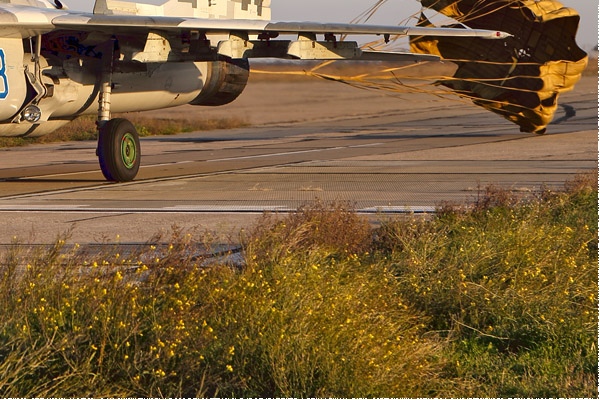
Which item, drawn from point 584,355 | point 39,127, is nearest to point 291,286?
point 584,355

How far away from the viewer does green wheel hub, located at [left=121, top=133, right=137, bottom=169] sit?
17906mm

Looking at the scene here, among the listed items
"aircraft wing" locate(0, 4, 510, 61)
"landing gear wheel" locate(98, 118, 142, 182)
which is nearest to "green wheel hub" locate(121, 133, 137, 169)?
"landing gear wheel" locate(98, 118, 142, 182)

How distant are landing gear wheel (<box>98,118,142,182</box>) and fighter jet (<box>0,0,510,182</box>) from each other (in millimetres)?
17

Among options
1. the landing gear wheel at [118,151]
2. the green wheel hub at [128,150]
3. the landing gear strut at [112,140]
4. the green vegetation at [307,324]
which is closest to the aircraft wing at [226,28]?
the landing gear strut at [112,140]

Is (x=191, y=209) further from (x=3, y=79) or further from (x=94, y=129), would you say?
(x=94, y=129)

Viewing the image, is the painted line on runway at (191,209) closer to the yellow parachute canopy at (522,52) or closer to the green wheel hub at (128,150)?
the green wheel hub at (128,150)

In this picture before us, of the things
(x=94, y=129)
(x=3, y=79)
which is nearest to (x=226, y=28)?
(x=3, y=79)

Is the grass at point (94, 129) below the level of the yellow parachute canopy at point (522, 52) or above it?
below

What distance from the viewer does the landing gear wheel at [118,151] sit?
17.5 metres

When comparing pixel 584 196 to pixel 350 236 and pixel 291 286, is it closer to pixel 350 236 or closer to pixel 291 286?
pixel 350 236

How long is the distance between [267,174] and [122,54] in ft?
12.3

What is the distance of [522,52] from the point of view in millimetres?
24328

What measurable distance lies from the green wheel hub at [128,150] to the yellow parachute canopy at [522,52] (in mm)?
6896

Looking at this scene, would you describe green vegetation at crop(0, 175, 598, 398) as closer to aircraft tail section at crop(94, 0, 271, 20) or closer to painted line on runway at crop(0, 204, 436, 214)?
painted line on runway at crop(0, 204, 436, 214)
